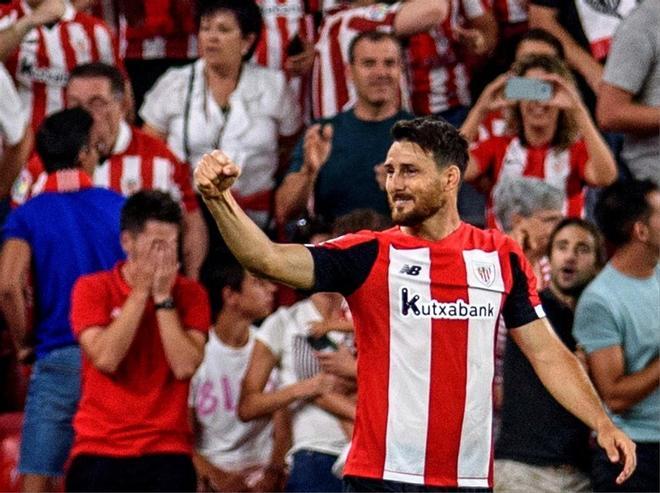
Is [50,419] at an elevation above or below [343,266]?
below

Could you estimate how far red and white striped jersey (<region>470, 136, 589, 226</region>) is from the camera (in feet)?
25.1

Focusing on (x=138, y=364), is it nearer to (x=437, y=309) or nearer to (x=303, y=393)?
(x=303, y=393)

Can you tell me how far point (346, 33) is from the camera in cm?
846

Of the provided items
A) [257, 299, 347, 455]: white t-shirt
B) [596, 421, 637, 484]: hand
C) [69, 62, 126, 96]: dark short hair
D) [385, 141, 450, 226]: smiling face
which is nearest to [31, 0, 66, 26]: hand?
[69, 62, 126, 96]: dark short hair

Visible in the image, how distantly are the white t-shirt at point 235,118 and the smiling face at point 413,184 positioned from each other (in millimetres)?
3225

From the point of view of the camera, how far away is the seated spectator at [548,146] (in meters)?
7.59

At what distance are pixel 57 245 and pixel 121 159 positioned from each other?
102cm

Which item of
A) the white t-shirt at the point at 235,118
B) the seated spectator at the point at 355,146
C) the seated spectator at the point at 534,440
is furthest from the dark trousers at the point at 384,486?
the white t-shirt at the point at 235,118

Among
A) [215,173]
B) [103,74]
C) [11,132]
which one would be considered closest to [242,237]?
[215,173]

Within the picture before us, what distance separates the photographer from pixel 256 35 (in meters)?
8.47

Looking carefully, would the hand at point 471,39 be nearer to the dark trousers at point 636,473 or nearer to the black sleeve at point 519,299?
the dark trousers at point 636,473

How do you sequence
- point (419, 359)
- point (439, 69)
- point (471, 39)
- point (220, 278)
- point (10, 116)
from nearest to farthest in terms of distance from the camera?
point (419, 359) → point (10, 116) → point (220, 278) → point (471, 39) → point (439, 69)

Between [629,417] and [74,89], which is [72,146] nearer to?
[74,89]

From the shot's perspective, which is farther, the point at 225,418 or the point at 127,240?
the point at 225,418
